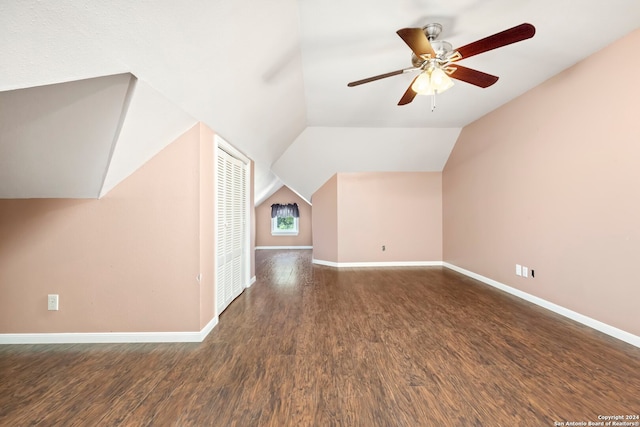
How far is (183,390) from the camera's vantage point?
5.53 feet

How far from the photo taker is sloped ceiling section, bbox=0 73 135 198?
1604mm

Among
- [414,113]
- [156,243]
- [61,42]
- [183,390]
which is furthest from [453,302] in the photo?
[61,42]

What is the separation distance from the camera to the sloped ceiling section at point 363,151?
4.57 m

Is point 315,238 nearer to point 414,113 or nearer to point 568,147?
point 414,113

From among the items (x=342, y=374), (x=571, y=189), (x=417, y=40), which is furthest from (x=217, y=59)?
(x=571, y=189)

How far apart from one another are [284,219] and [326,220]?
355 cm

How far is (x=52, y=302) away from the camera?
7.52 ft

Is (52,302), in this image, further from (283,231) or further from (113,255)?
(283,231)

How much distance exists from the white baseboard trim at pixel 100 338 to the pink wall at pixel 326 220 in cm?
364

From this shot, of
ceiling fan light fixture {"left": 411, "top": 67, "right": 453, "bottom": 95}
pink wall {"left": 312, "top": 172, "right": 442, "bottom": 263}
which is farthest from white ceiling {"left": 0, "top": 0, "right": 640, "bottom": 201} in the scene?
pink wall {"left": 312, "top": 172, "right": 442, "bottom": 263}

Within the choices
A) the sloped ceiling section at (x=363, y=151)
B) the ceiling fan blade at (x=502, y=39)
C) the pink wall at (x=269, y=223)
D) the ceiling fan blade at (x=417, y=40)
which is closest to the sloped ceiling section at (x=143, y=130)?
the ceiling fan blade at (x=417, y=40)

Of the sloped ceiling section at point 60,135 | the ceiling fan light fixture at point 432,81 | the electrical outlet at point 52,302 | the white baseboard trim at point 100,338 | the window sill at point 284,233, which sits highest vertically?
the ceiling fan light fixture at point 432,81

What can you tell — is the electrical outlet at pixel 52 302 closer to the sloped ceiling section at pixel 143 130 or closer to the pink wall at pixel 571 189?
the sloped ceiling section at pixel 143 130

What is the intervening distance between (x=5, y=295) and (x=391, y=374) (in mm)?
3253
